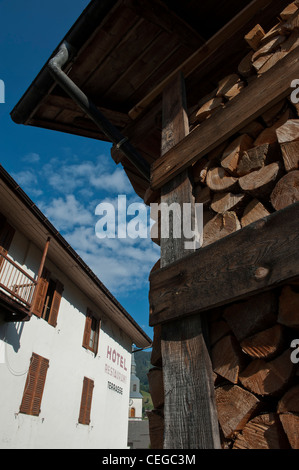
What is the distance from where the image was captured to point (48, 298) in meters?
9.48

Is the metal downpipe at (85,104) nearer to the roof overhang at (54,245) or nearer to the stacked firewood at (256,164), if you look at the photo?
the stacked firewood at (256,164)

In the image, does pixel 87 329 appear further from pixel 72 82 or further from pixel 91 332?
pixel 72 82

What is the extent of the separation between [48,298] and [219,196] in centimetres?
861

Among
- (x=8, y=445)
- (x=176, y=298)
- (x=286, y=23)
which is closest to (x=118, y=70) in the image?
(x=286, y=23)

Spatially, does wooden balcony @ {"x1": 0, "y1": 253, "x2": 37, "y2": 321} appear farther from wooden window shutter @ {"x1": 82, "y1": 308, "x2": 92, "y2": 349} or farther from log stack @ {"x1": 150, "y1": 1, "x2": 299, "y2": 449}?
log stack @ {"x1": 150, "y1": 1, "x2": 299, "y2": 449}

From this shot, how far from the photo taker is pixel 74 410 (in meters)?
9.31

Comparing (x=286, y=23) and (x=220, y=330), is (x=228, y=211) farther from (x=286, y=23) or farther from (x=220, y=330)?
(x=286, y=23)

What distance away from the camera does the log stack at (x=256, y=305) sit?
1.27m

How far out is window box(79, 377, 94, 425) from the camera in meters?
9.69

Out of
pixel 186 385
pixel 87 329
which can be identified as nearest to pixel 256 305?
pixel 186 385

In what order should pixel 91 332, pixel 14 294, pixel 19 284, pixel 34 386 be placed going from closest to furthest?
1. pixel 14 294
2. pixel 19 284
3. pixel 34 386
4. pixel 91 332

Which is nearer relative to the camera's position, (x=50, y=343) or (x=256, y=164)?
(x=256, y=164)

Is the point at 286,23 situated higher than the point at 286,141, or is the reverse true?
the point at 286,23

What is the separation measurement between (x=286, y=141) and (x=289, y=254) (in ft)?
2.32
